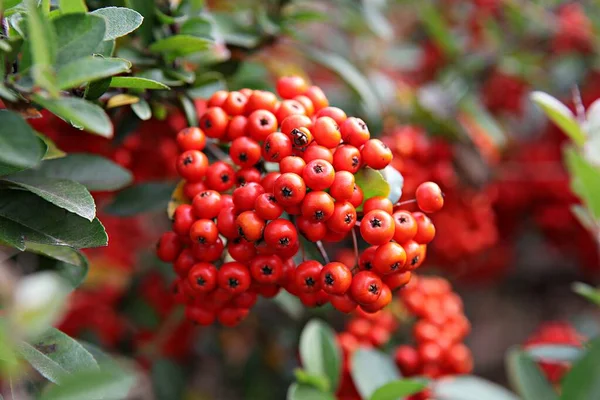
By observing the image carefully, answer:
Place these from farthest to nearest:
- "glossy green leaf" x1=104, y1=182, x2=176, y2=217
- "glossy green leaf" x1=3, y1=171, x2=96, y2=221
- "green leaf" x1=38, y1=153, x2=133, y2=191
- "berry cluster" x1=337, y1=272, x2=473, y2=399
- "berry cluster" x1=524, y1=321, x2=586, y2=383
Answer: "berry cluster" x1=524, y1=321, x2=586, y2=383, "berry cluster" x1=337, y1=272, x2=473, y2=399, "glossy green leaf" x1=104, y1=182, x2=176, y2=217, "green leaf" x1=38, y1=153, x2=133, y2=191, "glossy green leaf" x1=3, y1=171, x2=96, y2=221

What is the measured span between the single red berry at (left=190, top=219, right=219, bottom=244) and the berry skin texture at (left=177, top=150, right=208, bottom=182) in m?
0.16

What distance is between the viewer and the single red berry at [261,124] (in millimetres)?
1458

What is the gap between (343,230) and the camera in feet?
4.46

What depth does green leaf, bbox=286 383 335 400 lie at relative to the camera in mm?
1627

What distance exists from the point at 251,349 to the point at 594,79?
248 centimetres

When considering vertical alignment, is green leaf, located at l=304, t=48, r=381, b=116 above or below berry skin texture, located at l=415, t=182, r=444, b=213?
below

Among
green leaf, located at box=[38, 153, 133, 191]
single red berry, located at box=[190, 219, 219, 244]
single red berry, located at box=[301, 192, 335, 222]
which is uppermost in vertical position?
single red berry, located at box=[301, 192, 335, 222]

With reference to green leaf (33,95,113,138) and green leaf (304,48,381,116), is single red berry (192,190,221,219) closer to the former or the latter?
green leaf (33,95,113,138)

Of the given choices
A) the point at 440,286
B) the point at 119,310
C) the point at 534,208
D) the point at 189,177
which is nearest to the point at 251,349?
the point at 119,310

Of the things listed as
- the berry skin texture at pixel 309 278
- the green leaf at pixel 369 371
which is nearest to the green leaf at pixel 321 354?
the green leaf at pixel 369 371

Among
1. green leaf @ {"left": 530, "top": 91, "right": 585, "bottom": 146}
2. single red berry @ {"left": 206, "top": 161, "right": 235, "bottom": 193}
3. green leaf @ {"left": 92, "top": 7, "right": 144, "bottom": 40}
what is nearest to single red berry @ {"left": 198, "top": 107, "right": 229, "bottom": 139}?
single red berry @ {"left": 206, "top": 161, "right": 235, "bottom": 193}

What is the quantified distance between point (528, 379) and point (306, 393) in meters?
0.71

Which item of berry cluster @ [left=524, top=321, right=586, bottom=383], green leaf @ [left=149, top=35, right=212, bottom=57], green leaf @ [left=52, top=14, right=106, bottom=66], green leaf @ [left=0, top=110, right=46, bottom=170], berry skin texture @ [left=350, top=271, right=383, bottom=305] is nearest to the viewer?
green leaf @ [left=0, top=110, right=46, bottom=170]

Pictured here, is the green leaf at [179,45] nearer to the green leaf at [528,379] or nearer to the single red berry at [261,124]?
the single red berry at [261,124]
